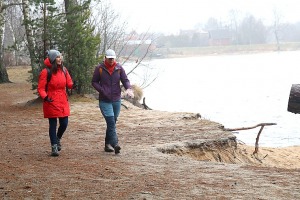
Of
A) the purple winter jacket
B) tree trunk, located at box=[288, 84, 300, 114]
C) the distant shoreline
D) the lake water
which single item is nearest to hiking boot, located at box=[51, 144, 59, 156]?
the purple winter jacket

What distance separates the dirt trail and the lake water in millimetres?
9873

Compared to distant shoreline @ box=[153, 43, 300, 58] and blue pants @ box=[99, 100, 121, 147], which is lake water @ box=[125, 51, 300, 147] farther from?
blue pants @ box=[99, 100, 121, 147]

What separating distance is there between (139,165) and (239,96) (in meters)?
→ 34.8

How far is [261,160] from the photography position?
44.2 ft

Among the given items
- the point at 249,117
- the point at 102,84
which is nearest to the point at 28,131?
the point at 102,84

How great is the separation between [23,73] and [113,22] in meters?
11.5

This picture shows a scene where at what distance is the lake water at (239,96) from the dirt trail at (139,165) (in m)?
9.87

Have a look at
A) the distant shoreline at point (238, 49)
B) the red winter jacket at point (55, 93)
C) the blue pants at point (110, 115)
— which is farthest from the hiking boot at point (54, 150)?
the distant shoreline at point (238, 49)

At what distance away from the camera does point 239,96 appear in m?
42.2

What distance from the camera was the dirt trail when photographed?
6457 millimetres

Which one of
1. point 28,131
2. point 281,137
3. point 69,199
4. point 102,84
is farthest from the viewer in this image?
point 281,137

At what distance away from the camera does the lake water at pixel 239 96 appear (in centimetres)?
2725

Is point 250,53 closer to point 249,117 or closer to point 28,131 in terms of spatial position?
point 249,117

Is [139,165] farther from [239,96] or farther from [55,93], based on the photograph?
[239,96]
